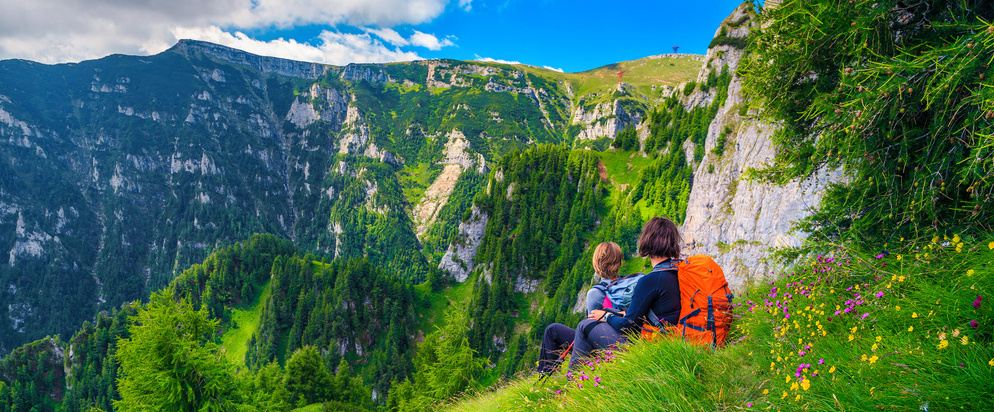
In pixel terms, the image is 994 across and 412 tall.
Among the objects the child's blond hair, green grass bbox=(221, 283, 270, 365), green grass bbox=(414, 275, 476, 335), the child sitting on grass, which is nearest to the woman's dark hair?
the child sitting on grass

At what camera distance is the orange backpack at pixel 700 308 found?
14.9 feet

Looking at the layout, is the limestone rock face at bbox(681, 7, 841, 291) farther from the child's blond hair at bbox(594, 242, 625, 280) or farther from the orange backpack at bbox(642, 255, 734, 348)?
the orange backpack at bbox(642, 255, 734, 348)

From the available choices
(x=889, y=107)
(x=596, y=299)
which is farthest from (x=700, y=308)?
(x=889, y=107)

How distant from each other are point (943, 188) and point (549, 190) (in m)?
115

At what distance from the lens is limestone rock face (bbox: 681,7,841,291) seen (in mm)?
27516

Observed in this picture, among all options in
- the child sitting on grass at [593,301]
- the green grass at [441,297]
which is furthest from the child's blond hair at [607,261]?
the green grass at [441,297]

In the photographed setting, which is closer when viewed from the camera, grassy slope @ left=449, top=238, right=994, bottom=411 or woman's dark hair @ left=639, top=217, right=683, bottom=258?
grassy slope @ left=449, top=238, right=994, bottom=411

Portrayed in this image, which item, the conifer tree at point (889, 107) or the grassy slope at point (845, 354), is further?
the conifer tree at point (889, 107)

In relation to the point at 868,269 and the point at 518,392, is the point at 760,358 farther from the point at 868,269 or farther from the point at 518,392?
the point at 518,392

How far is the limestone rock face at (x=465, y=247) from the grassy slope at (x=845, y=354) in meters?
115

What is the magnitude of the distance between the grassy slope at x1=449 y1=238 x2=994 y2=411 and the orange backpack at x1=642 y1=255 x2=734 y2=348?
0.31 m

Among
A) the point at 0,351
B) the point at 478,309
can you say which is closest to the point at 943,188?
the point at 478,309

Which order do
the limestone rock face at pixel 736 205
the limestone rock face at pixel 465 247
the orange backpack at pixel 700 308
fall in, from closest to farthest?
the orange backpack at pixel 700 308 → the limestone rock face at pixel 736 205 → the limestone rock face at pixel 465 247

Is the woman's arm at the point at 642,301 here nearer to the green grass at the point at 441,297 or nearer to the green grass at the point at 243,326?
the green grass at the point at 441,297
